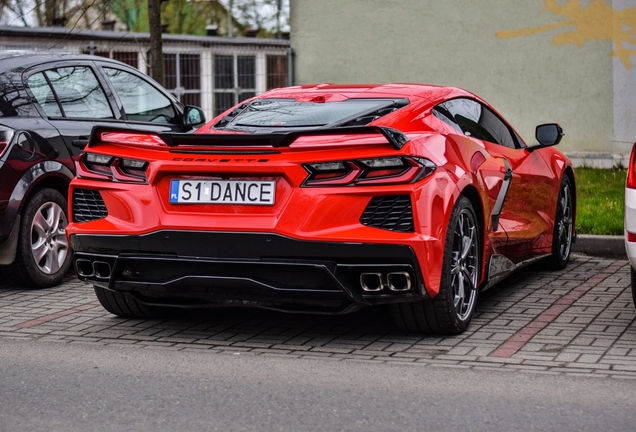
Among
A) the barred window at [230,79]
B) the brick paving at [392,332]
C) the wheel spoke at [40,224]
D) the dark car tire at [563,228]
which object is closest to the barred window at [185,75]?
the barred window at [230,79]

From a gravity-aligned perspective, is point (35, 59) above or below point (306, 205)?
above

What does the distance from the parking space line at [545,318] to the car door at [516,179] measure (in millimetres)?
423

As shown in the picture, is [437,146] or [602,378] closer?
[602,378]

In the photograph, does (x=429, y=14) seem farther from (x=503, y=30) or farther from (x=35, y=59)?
(x=35, y=59)

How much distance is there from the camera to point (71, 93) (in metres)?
8.35

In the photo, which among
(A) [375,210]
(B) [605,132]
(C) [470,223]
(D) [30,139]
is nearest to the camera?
(A) [375,210]

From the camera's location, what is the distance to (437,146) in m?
5.67

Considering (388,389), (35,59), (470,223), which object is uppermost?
(35,59)

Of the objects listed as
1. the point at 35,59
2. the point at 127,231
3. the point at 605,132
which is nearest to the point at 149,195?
the point at 127,231

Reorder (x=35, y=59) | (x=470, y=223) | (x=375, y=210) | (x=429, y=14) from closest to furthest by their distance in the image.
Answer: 1. (x=375, y=210)
2. (x=470, y=223)
3. (x=35, y=59)
4. (x=429, y=14)

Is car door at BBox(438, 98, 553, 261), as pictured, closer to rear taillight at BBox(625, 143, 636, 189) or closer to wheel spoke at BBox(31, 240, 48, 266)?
rear taillight at BBox(625, 143, 636, 189)

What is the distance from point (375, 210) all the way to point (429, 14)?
12284 mm

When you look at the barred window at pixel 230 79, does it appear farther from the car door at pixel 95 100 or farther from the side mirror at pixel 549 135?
the side mirror at pixel 549 135

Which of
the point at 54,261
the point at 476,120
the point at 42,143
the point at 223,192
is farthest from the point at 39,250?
the point at 476,120
